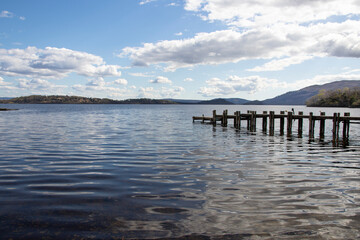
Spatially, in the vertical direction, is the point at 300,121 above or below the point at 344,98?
below

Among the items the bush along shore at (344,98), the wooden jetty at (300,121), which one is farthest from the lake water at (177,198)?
the bush along shore at (344,98)

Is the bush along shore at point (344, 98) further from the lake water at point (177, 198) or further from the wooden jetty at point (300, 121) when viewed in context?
the lake water at point (177, 198)

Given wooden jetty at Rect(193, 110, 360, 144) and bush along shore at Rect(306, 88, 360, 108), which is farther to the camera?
bush along shore at Rect(306, 88, 360, 108)

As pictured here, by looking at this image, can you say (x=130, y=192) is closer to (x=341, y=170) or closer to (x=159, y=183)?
(x=159, y=183)

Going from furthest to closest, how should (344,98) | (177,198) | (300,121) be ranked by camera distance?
(344,98), (300,121), (177,198)

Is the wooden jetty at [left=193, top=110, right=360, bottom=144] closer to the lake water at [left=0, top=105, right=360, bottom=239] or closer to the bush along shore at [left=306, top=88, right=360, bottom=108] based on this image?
the lake water at [left=0, top=105, right=360, bottom=239]

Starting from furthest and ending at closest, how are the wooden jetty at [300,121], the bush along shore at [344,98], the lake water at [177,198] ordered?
the bush along shore at [344,98] → the wooden jetty at [300,121] → the lake water at [177,198]

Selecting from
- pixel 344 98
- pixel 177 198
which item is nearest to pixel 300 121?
pixel 177 198

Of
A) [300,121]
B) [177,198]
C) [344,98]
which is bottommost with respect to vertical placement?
[177,198]

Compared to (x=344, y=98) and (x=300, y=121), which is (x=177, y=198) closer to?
(x=300, y=121)

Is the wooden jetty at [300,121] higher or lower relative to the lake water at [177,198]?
higher

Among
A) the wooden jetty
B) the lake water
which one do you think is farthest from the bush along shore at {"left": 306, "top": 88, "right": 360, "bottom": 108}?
the lake water

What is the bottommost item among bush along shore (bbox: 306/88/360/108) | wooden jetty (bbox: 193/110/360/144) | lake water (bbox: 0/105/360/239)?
lake water (bbox: 0/105/360/239)

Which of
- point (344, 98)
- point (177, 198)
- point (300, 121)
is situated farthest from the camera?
point (344, 98)
